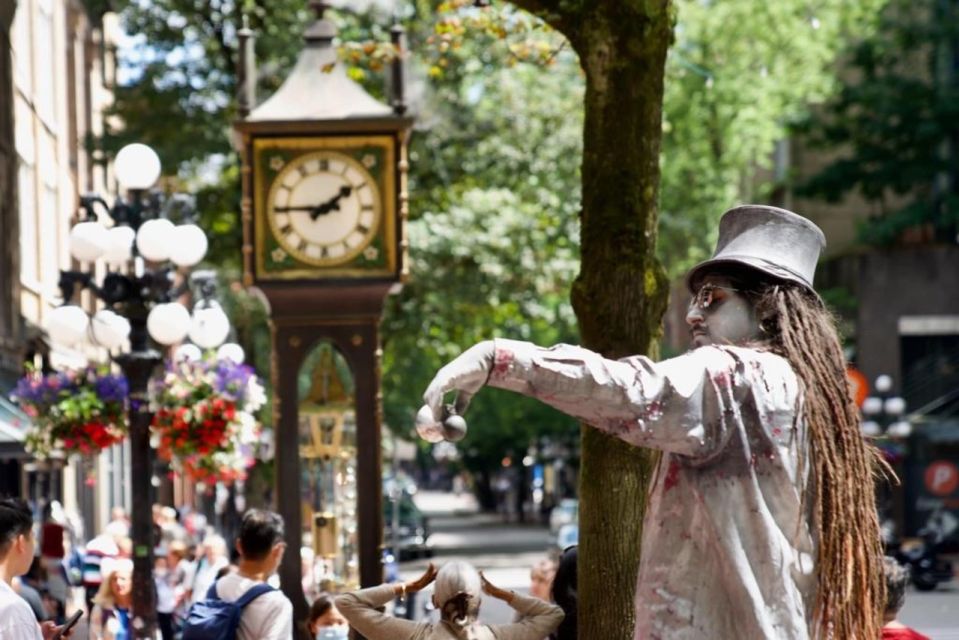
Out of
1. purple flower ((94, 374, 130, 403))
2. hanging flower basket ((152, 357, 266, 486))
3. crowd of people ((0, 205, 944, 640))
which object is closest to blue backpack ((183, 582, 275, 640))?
crowd of people ((0, 205, 944, 640))

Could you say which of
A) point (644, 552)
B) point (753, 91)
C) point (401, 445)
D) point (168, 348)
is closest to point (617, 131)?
point (644, 552)

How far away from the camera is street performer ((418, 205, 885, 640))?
4.00 m

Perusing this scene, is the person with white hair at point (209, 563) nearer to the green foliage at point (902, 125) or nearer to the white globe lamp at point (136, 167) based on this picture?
the white globe lamp at point (136, 167)

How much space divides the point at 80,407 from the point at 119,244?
176cm

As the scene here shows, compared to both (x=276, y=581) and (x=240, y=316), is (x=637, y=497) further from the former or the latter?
(x=240, y=316)

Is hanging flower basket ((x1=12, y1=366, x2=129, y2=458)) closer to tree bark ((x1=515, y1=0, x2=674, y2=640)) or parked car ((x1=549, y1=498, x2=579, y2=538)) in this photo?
tree bark ((x1=515, y1=0, x2=674, y2=640))

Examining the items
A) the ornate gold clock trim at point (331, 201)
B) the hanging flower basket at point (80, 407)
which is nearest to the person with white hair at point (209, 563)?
the hanging flower basket at point (80, 407)

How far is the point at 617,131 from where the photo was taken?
745 centimetres

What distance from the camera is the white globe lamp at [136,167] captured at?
12.0 meters

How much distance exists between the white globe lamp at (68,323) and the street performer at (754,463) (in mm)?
9498

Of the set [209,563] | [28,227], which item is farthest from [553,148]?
[209,563]

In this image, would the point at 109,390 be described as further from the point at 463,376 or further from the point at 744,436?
the point at 463,376

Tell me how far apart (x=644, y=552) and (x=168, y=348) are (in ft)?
40.7

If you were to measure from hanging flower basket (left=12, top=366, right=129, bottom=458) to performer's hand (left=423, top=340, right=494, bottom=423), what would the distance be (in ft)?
31.9
